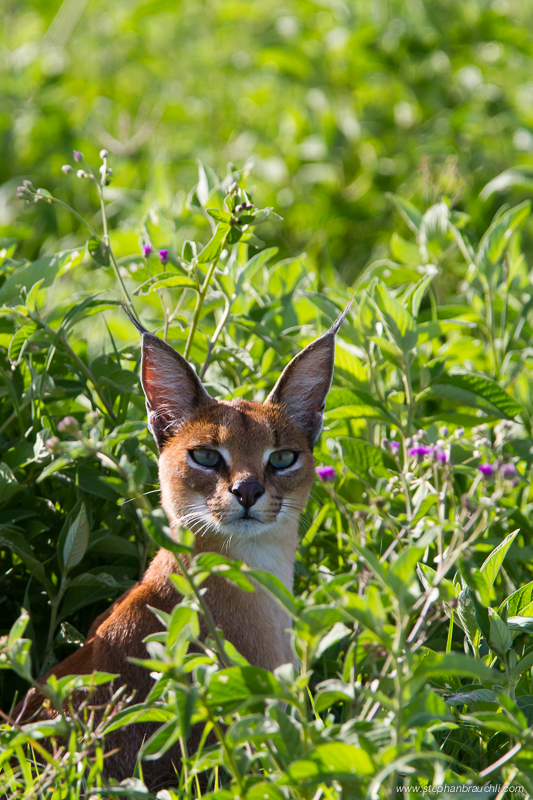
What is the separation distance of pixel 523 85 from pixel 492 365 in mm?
3791

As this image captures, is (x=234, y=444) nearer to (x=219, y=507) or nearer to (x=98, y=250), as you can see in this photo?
(x=219, y=507)

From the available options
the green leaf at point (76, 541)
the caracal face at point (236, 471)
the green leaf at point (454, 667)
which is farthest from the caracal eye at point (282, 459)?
the green leaf at point (454, 667)

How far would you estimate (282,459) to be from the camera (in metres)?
2.67

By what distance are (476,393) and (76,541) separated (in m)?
1.65

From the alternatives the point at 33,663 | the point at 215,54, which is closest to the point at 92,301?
the point at 33,663

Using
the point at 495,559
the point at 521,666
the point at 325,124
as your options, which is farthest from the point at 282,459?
the point at 325,124

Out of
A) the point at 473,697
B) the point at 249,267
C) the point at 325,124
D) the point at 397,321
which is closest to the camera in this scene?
the point at 473,697

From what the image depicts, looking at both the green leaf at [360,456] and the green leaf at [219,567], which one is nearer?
the green leaf at [219,567]

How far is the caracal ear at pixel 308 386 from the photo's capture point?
8.87ft

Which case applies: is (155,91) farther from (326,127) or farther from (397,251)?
(397,251)

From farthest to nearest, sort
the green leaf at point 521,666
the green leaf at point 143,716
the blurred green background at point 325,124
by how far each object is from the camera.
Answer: the blurred green background at point 325,124
the green leaf at point 521,666
the green leaf at point 143,716

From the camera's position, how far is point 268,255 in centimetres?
356

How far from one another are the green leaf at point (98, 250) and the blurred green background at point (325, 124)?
8.11ft

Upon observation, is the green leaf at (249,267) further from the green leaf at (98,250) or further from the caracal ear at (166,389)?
the caracal ear at (166,389)
